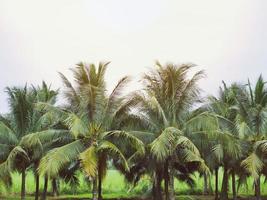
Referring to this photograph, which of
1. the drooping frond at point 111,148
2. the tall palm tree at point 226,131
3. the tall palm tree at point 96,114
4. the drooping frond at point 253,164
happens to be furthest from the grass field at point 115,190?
the drooping frond at point 111,148

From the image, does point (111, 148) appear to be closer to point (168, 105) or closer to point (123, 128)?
point (123, 128)

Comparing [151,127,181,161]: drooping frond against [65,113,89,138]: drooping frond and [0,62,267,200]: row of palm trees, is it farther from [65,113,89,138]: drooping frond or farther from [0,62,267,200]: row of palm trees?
[65,113,89,138]: drooping frond

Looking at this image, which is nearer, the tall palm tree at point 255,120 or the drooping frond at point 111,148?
the drooping frond at point 111,148

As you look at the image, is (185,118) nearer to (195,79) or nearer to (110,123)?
(195,79)

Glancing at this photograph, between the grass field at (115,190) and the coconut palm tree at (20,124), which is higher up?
the coconut palm tree at (20,124)

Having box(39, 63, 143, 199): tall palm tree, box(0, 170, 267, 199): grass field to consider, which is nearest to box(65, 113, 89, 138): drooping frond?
box(39, 63, 143, 199): tall palm tree

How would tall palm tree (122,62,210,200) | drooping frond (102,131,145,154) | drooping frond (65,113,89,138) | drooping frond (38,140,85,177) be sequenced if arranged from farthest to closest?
1. tall palm tree (122,62,210,200)
2. drooping frond (102,131,145,154)
3. drooping frond (65,113,89,138)
4. drooping frond (38,140,85,177)

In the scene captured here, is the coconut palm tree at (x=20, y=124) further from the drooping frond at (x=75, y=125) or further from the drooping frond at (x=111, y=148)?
the drooping frond at (x=111, y=148)

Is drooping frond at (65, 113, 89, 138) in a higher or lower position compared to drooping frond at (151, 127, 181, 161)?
higher

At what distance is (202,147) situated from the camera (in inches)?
930

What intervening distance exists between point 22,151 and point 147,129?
5.95m

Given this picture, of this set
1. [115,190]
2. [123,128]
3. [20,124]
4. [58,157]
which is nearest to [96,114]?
[123,128]

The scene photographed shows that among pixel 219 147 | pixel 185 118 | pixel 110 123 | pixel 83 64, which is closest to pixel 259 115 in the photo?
pixel 219 147

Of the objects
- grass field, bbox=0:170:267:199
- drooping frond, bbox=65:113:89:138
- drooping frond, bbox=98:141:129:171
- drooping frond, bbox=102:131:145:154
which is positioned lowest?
grass field, bbox=0:170:267:199
